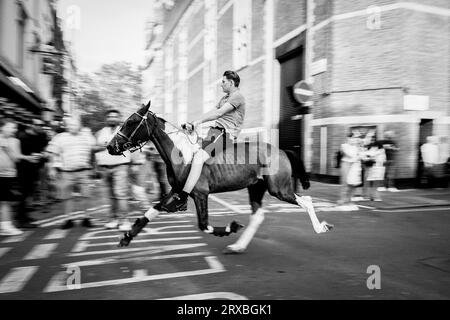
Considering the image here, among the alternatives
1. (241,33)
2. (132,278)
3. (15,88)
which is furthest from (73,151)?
(241,33)

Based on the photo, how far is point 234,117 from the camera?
5.09 metres

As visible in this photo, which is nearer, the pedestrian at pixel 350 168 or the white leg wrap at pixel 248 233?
the white leg wrap at pixel 248 233

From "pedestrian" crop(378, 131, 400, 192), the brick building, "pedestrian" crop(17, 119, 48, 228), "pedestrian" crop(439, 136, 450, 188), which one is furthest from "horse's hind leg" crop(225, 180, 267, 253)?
"pedestrian" crop(439, 136, 450, 188)

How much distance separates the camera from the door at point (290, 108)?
Result: 17.4m

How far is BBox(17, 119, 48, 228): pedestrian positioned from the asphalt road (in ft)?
1.98

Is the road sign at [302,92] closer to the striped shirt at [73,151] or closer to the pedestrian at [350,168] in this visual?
the pedestrian at [350,168]

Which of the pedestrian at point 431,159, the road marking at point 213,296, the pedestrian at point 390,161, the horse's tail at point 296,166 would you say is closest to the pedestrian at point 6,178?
the road marking at point 213,296

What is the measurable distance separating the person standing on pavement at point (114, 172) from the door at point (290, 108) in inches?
443

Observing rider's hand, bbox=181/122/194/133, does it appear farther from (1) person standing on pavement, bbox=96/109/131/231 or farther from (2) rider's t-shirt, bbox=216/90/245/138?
(1) person standing on pavement, bbox=96/109/131/231

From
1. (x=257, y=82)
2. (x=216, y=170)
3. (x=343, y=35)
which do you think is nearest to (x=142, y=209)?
(x=216, y=170)

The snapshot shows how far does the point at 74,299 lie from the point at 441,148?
549 inches

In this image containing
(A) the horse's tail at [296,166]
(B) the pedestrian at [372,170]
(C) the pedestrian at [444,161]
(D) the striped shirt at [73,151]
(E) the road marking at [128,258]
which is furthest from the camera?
(C) the pedestrian at [444,161]

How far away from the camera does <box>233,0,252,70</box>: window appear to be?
23.1 m
